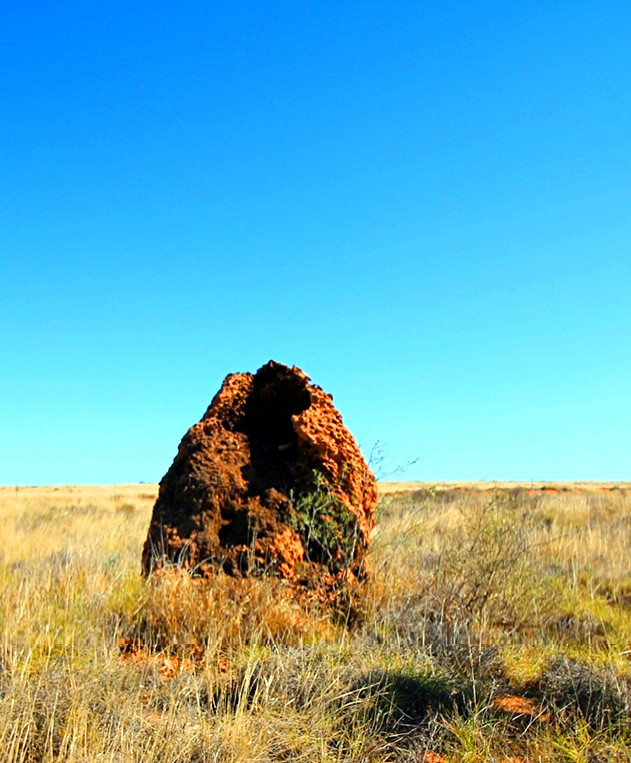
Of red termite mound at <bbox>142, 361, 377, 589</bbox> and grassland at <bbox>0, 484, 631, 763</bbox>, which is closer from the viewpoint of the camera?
grassland at <bbox>0, 484, 631, 763</bbox>

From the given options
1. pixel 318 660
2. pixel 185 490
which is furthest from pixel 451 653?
pixel 185 490

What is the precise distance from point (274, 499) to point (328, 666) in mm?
2056

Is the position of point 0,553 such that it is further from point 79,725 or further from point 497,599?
point 79,725

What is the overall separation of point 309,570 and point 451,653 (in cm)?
162

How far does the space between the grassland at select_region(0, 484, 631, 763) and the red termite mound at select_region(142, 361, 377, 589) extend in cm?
34

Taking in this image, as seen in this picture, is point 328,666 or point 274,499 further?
point 274,499

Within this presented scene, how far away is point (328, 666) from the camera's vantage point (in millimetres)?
4254

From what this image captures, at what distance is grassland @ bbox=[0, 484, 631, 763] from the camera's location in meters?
3.41

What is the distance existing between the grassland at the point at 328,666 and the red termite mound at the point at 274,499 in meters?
0.34

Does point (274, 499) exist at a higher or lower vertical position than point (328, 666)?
higher

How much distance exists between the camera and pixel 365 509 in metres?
6.50

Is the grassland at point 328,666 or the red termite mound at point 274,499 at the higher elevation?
the red termite mound at point 274,499

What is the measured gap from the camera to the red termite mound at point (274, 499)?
591 cm

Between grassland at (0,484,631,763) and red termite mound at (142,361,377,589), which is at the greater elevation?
red termite mound at (142,361,377,589)
